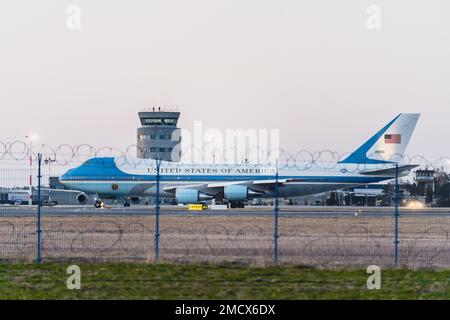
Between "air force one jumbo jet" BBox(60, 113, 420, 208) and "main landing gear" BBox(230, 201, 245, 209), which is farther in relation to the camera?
"main landing gear" BBox(230, 201, 245, 209)

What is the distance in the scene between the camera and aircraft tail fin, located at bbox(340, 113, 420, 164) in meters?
70.8

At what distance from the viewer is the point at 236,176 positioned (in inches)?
2736

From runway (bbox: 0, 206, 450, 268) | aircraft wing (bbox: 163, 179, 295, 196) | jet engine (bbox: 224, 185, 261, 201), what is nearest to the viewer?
runway (bbox: 0, 206, 450, 268)

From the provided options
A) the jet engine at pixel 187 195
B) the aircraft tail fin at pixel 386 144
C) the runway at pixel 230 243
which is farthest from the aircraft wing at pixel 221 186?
the runway at pixel 230 243

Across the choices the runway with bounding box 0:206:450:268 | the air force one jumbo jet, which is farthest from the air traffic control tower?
the runway with bounding box 0:206:450:268

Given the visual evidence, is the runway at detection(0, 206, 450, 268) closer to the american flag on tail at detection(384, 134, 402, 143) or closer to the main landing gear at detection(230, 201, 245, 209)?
the main landing gear at detection(230, 201, 245, 209)

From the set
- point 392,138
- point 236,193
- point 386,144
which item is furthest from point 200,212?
point 392,138

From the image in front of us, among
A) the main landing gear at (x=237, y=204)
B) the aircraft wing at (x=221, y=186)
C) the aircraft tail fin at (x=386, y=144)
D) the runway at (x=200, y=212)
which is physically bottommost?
the main landing gear at (x=237, y=204)

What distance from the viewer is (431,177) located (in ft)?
330

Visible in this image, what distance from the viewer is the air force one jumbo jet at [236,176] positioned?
219 feet

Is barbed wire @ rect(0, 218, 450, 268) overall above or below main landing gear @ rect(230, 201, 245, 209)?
above

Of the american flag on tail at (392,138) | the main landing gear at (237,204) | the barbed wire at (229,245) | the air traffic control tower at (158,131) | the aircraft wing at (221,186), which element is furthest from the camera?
the air traffic control tower at (158,131)

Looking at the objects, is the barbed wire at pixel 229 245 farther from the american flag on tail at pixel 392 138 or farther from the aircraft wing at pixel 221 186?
the american flag on tail at pixel 392 138
